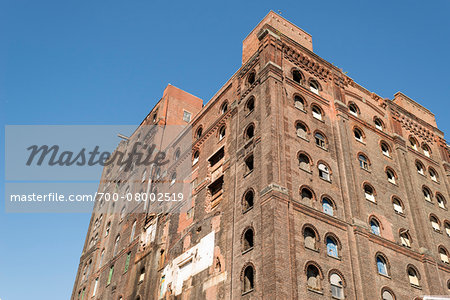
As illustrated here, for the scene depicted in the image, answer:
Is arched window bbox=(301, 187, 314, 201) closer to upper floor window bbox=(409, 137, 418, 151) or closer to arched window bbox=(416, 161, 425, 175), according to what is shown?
arched window bbox=(416, 161, 425, 175)

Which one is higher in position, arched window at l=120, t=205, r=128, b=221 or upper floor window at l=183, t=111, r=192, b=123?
upper floor window at l=183, t=111, r=192, b=123

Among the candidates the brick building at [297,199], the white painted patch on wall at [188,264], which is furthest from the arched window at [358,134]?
the white painted patch on wall at [188,264]

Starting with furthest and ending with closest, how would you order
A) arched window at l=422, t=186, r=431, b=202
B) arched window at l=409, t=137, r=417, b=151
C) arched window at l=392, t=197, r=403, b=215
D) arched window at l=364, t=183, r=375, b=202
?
arched window at l=409, t=137, r=417, b=151, arched window at l=422, t=186, r=431, b=202, arched window at l=392, t=197, r=403, b=215, arched window at l=364, t=183, r=375, b=202

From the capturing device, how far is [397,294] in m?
26.3

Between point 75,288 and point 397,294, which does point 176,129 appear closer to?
point 75,288

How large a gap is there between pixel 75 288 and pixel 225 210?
27.8 m

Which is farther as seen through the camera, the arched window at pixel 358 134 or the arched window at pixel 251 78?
the arched window at pixel 358 134

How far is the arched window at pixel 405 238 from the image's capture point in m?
29.8

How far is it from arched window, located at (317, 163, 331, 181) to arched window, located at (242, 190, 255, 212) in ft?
15.8

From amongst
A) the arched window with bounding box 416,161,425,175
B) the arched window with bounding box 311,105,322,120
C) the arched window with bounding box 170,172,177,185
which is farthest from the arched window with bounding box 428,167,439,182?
the arched window with bounding box 170,172,177,185

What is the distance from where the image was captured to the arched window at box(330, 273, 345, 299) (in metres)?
23.7

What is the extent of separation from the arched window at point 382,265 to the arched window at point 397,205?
5074 mm

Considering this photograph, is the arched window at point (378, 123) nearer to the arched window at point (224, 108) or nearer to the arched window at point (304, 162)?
the arched window at point (304, 162)

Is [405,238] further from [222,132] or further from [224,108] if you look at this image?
[224,108]
